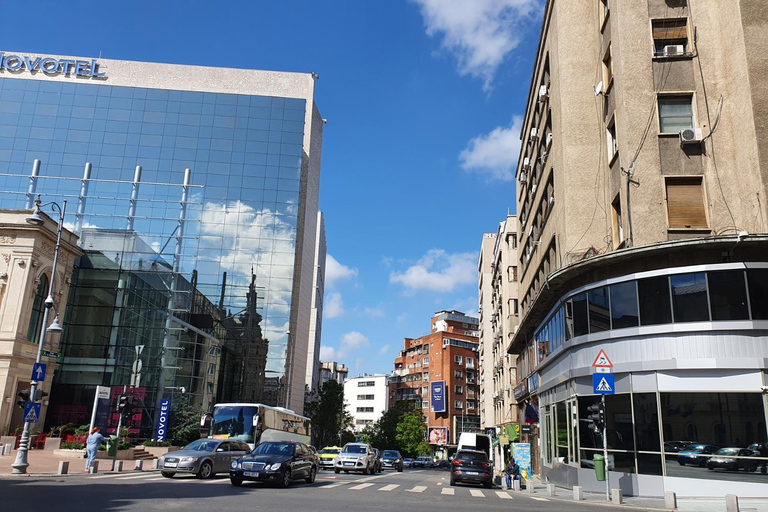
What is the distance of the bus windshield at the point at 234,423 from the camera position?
3108 cm

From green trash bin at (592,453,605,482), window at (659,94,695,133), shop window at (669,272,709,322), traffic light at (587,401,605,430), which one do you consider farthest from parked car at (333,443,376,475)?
window at (659,94,695,133)

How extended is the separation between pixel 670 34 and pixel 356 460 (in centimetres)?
2471

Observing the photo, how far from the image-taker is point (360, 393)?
414ft

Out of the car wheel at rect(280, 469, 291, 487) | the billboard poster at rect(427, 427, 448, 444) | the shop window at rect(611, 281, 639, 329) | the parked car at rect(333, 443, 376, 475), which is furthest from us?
the billboard poster at rect(427, 427, 448, 444)

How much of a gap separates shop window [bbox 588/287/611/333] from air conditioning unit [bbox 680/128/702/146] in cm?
566

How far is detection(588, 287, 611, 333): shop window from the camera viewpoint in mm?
20719

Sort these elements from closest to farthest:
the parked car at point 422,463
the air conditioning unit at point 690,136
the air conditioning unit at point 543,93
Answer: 1. the air conditioning unit at point 690,136
2. the air conditioning unit at point 543,93
3. the parked car at point 422,463

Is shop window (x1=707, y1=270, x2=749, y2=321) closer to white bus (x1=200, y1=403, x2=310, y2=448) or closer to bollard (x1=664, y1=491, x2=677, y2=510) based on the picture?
bollard (x1=664, y1=491, x2=677, y2=510)

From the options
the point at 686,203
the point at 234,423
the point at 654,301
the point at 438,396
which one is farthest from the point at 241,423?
the point at 438,396

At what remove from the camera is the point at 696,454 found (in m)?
17.4

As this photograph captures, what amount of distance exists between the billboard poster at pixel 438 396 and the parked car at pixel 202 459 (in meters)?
76.9

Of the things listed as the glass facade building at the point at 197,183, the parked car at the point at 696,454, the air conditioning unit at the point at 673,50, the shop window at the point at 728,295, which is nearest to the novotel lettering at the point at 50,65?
the glass facade building at the point at 197,183

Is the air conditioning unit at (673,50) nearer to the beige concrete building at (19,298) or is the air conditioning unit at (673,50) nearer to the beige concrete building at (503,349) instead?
the beige concrete building at (503,349)

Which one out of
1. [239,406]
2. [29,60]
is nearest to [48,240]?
[239,406]
